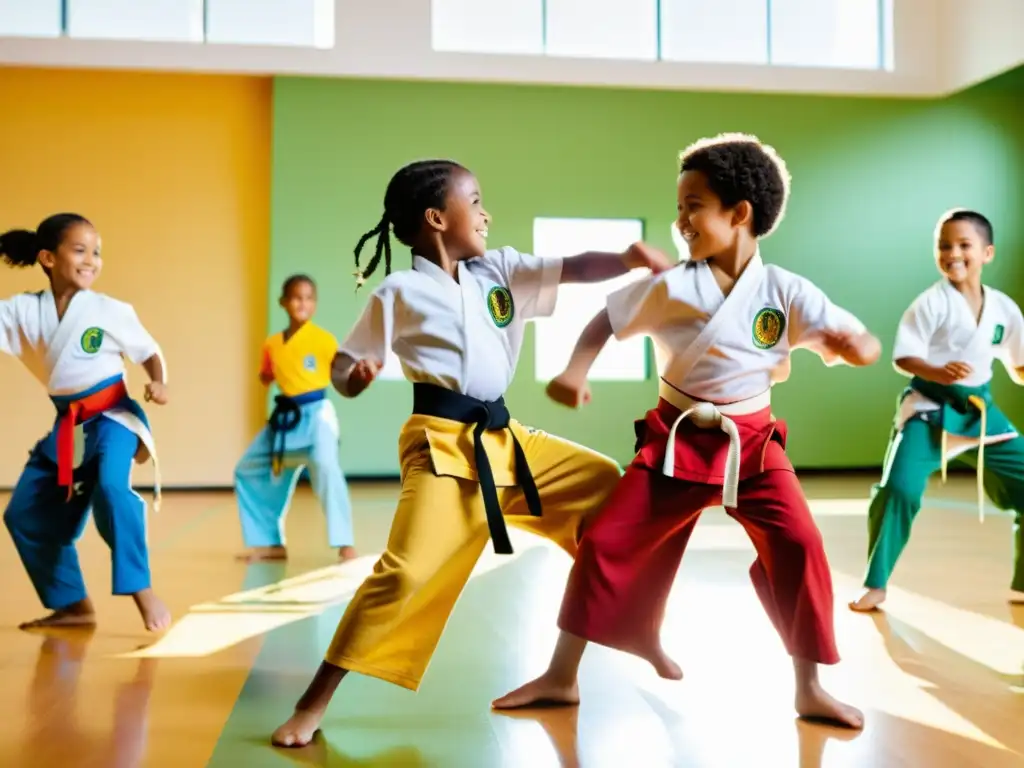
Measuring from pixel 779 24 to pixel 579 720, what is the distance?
7437 mm

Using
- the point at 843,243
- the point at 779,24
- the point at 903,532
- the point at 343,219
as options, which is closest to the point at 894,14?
the point at 779,24

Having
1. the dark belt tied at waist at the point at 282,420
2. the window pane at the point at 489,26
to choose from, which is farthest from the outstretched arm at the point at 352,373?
the window pane at the point at 489,26

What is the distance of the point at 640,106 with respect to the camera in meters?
8.52

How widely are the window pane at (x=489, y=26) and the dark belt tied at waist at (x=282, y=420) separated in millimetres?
4281

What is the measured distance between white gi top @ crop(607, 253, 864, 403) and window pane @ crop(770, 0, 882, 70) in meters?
6.76

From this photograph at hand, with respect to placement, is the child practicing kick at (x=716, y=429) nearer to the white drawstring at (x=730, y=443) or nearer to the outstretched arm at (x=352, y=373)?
the white drawstring at (x=730, y=443)

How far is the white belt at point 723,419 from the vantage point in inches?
88.6

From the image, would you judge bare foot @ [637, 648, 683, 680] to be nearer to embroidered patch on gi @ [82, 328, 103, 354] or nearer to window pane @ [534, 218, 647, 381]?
embroidered patch on gi @ [82, 328, 103, 354]

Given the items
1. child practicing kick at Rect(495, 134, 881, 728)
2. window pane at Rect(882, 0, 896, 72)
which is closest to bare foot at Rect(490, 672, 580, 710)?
child practicing kick at Rect(495, 134, 881, 728)

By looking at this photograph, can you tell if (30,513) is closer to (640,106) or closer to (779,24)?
(640,106)

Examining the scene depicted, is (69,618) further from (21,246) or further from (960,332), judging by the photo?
(960,332)

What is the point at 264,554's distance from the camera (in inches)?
182

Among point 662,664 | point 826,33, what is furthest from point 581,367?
point 826,33

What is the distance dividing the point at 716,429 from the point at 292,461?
279cm
